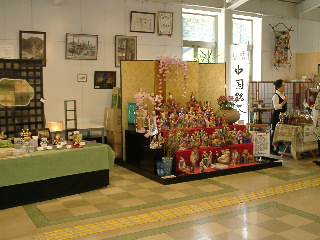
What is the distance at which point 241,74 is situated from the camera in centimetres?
1042

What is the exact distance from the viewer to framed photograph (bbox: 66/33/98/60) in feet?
25.6

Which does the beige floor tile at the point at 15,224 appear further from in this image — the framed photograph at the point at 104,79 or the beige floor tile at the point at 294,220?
the framed photograph at the point at 104,79

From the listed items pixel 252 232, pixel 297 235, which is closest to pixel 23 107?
pixel 252 232

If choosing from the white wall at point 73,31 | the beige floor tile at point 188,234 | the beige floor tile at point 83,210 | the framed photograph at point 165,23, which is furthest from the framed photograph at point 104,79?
the beige floor tile at point 188,234

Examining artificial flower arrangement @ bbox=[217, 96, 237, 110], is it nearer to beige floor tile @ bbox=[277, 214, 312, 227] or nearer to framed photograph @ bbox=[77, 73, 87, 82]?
framed photograph @ bbox=[77, 73, 87, 82]

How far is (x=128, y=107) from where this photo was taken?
7348mm

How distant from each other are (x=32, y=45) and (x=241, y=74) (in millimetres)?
5393

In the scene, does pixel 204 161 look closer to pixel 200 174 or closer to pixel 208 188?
pixel 200 174

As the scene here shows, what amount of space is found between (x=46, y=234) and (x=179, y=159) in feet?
9.24

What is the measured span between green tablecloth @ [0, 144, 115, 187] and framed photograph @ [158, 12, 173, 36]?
3872 mm

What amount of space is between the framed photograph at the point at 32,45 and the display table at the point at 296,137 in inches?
186

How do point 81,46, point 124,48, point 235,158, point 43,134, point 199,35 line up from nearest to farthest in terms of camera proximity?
point 43,134 → point 235,158 → point 81,46 → point 124,48 → point 199,35

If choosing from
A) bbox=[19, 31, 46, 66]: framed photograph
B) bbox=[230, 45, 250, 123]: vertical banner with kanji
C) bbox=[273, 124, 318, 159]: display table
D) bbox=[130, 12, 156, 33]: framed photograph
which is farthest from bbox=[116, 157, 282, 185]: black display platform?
bbox=[230, 45, 250, 123]: vertical banner with kanji

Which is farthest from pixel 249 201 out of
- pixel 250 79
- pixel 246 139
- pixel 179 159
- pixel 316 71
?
pixel 316 71
